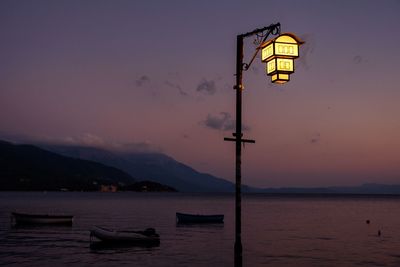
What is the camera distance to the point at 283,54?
14219 mm

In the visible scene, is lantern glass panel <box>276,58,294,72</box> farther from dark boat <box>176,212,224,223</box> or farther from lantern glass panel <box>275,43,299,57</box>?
dark boat <box>176,212,224,223</box>

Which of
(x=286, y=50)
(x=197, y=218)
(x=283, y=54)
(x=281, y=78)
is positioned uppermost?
(x=286, y=50)

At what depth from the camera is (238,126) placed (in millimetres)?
15133

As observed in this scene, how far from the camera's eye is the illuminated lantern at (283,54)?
14250 millimetres

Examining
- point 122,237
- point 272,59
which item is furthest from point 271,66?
point 122,237

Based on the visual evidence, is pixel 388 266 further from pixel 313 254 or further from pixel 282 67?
pixel 282 67

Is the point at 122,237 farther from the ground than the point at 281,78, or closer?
closer

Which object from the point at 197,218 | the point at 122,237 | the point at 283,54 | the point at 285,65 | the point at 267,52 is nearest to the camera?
the point at 283,54

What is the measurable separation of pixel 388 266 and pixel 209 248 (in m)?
18.0

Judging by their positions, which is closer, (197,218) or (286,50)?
(286,50)

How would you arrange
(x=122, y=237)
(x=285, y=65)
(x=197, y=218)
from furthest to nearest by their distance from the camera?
(x=197, y=218) → (x=122, y=237) → (x=285, y=65)

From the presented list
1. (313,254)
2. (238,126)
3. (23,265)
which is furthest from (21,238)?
(238,126)

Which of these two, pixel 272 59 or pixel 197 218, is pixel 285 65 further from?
pixel 197 218

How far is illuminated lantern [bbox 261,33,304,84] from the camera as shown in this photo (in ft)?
46.8
